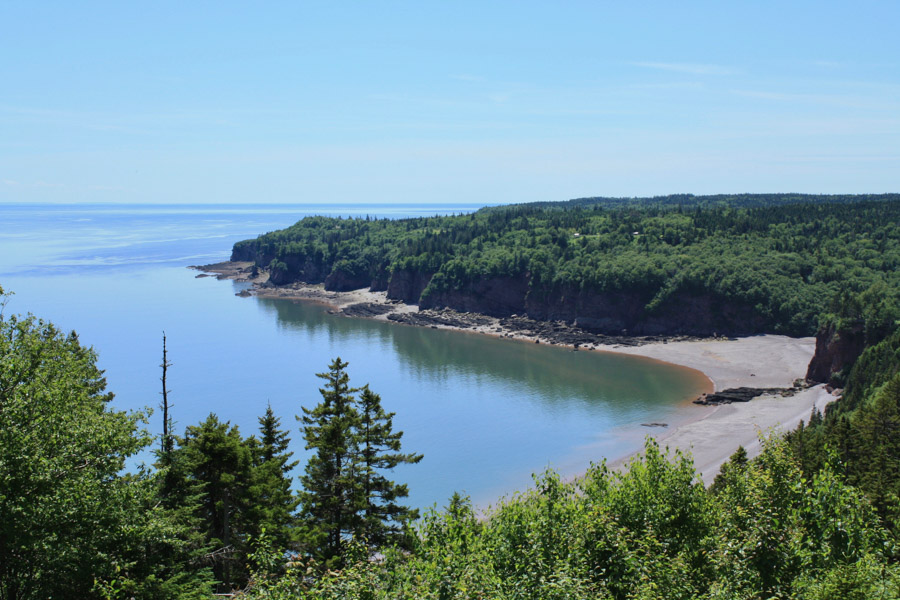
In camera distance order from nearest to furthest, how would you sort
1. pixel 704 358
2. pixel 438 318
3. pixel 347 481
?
pixel 347 481 → pixel 704 358 → pixel 438 318

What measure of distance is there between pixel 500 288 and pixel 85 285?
82435mm

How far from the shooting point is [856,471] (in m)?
31.9

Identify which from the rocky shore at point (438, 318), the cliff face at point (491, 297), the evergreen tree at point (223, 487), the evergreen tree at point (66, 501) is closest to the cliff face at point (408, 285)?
the rocky shore at point (438, 318)

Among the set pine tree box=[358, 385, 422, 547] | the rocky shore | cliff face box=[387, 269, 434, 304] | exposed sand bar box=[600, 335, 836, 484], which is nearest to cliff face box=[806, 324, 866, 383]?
exposed sand bar box=[600, 335, 836, 484]

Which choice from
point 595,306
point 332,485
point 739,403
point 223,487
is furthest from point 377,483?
point 595,306

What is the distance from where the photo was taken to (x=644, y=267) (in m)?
96.3

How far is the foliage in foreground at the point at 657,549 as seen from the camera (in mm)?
12031

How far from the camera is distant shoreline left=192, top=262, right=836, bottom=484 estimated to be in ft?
171

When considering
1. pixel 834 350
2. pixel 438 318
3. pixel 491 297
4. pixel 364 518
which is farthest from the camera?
pixel 491 297

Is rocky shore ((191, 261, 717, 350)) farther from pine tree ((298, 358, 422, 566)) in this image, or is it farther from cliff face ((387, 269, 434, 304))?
pine tree ((298, 358, 422, 566))

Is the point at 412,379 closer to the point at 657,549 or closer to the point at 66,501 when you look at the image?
the point at 657,549

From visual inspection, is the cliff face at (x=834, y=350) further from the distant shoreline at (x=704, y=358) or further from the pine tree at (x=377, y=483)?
the pine tree at (x=377, y=483)

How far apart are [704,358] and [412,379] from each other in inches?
1335

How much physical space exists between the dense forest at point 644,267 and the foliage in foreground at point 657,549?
5672 cm
